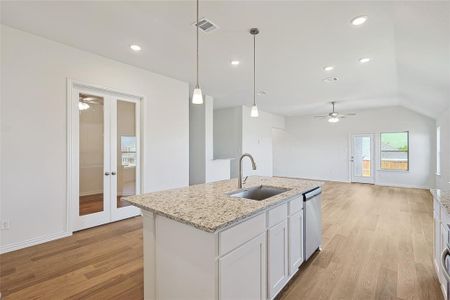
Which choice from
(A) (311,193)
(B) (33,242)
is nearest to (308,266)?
(A) (311,193)

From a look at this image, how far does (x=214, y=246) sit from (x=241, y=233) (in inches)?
10.2

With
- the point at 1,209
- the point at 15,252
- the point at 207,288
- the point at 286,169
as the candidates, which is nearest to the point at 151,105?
the point at 1,209

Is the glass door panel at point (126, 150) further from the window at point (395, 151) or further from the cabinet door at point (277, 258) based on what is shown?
the window at point (395, 151)

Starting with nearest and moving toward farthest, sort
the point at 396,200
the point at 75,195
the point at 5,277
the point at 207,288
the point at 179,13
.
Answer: the point at 207,288
the point at 5,277
the point at 179,13
the point at 75,195
the point at 396,200

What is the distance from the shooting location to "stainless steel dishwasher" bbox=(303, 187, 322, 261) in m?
2.42

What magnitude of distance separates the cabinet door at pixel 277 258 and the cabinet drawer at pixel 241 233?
0.18 metres

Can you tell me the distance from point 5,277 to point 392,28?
494cm

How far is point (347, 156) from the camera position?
327 inches

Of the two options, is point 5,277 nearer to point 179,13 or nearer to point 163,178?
point 163,178

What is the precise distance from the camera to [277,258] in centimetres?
190

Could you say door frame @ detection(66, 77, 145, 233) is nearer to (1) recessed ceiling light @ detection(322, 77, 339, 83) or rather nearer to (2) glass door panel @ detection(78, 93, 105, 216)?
(2) glass door panel @ detection(78, 93, 105, 216)

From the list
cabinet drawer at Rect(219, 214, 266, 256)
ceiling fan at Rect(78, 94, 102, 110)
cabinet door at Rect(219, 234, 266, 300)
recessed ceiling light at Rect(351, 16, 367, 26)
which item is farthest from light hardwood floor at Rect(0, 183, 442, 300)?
recessed ceiling light at Rect(351, 16, 367, 26)

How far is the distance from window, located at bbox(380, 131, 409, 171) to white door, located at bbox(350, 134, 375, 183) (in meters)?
0.34

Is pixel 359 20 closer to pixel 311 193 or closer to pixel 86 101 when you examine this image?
pixel 311 193
